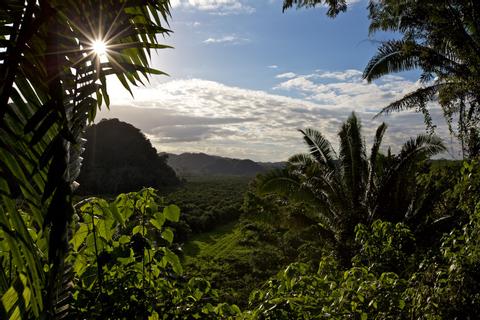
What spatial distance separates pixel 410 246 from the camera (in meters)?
10.1

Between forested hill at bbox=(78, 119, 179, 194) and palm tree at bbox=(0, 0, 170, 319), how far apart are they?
67.4 meters

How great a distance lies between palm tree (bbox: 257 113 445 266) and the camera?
11461 mm

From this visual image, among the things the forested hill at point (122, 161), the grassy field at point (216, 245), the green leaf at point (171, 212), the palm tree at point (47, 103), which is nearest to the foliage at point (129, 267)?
the green leaf at point (171, 212)

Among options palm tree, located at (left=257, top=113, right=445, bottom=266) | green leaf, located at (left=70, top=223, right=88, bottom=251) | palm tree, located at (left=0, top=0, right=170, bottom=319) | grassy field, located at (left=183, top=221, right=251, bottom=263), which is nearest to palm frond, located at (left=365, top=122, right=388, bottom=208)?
palm tree, located at (left=257, top=113, right=445, bottom=266)

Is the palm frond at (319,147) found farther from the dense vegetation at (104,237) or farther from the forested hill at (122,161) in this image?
the forested hill at (122,161)

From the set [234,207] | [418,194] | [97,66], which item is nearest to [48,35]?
[97,66]

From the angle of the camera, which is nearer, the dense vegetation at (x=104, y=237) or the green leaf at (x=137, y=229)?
the dense vegetation at (x=104, y=237)

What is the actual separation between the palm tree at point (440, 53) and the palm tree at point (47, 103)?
446 inches

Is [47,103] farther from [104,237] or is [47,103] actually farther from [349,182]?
[349,182]

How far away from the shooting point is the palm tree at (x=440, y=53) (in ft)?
35.6

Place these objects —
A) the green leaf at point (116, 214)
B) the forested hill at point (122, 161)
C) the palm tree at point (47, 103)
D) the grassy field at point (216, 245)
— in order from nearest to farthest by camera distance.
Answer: the palm tree at point (47, 103) → the green leaf at point (116, 214) → the grassy field at point (216, 245) → the forested hill at point (122, 161)

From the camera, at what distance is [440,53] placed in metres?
12.0

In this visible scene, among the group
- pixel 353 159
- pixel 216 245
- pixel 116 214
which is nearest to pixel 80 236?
pixel 116 214

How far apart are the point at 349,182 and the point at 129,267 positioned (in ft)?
34.5
